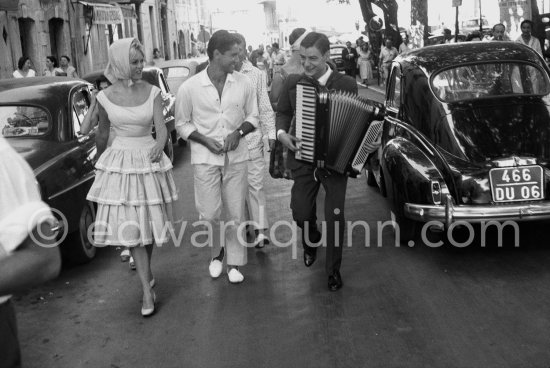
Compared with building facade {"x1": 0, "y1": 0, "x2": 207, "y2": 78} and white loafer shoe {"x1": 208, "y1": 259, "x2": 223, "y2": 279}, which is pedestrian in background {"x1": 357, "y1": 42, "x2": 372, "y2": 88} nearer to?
building facade {"x1": 0, "y1": 0, "x2": 207, "y2": 78}

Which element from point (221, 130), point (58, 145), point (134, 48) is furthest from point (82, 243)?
point (134, 48)

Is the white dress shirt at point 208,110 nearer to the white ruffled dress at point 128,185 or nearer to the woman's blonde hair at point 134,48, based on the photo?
the white ruffled dress at point 128,185

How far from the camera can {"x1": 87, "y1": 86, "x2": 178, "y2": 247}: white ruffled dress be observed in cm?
546

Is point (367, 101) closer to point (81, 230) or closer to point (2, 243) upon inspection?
point (81, 230)

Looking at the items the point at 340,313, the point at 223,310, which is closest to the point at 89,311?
the point at 223,310

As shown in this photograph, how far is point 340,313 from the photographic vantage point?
540cm

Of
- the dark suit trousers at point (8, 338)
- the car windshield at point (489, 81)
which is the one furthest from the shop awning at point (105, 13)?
the dark suit trousers at point (8, 338)

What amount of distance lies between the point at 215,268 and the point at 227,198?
2.03 ft

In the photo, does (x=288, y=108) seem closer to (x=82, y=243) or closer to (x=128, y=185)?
(x=128, y=185)

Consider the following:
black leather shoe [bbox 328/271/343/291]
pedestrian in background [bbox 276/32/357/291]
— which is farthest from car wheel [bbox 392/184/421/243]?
black leather shoe [bbox 328/271/343/291]

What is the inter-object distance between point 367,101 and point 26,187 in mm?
4111

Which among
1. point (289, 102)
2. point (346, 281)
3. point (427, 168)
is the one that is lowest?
point (346, 281)

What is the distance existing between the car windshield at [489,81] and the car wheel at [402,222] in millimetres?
1141

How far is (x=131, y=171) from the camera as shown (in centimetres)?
547
